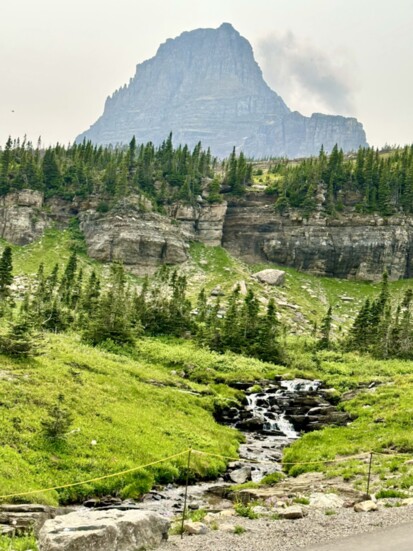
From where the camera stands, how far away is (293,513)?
18719 mm

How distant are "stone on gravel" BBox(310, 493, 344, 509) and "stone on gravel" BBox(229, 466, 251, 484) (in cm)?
787

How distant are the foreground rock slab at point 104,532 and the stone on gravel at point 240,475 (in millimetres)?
13519

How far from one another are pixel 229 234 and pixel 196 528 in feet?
472

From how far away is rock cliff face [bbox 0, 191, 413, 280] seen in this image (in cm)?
13775

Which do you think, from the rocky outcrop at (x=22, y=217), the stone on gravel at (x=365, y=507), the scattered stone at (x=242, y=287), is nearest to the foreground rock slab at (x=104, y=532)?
the stone on gravel at (x=365, y=507)

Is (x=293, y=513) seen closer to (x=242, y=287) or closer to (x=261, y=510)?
(x=261, y=510)

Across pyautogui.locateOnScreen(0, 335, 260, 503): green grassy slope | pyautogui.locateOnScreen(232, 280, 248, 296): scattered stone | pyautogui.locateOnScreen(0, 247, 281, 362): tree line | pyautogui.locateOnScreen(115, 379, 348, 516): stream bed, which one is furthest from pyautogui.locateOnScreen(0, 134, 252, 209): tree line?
pyautogui.locateOnScreen(0, 335, 260, 503): green grassy slope

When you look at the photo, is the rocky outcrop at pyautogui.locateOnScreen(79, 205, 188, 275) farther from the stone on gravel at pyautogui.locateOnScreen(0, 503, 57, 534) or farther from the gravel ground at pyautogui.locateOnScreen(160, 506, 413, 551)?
the gravel ground at pyautogui.locateOnScreen(160, 506, 413, 551)

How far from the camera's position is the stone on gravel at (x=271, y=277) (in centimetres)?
13138

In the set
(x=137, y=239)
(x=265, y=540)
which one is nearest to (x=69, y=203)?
(x=137, y=239)

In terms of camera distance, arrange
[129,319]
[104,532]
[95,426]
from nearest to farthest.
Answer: [104,532] → [95,426] → [129,319]

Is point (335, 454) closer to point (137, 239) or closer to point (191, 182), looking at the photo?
point (137, 239)

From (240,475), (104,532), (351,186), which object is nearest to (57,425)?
(240,475)

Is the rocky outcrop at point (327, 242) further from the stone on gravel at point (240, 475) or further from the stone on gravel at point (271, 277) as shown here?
the stone on gravel at point (240, 475)
